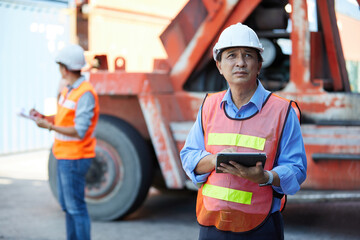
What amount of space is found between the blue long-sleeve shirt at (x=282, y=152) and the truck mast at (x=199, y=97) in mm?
2230

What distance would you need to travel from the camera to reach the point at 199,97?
16.2 ft

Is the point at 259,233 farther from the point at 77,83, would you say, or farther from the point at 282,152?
the point at 77,83

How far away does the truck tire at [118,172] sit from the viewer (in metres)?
5.07

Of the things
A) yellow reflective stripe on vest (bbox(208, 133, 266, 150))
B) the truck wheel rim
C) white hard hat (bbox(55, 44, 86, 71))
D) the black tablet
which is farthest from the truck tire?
the black tablet

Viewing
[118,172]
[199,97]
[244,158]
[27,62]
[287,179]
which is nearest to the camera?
[244,158]

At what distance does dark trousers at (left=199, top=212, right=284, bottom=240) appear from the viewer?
2109 mm

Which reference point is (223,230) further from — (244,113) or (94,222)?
(94,222)

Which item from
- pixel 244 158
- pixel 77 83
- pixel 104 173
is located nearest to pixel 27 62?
pixel 104 173

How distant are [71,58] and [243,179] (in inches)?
85.3

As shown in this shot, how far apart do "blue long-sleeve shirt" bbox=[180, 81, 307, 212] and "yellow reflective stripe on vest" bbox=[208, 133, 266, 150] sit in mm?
77

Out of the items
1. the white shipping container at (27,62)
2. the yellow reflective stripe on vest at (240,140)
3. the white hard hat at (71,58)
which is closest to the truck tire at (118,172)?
the white hard hat at (71,58)

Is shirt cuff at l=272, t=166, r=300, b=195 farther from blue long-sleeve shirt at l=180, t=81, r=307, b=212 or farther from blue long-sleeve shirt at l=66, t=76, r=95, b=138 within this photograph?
blue long-sleeve shirt at l=66, t=76, r=95, b=138

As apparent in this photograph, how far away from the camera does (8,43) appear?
31.3ft

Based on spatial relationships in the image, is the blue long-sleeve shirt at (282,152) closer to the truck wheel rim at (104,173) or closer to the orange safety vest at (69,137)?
the orange safety vest at (69,137)
